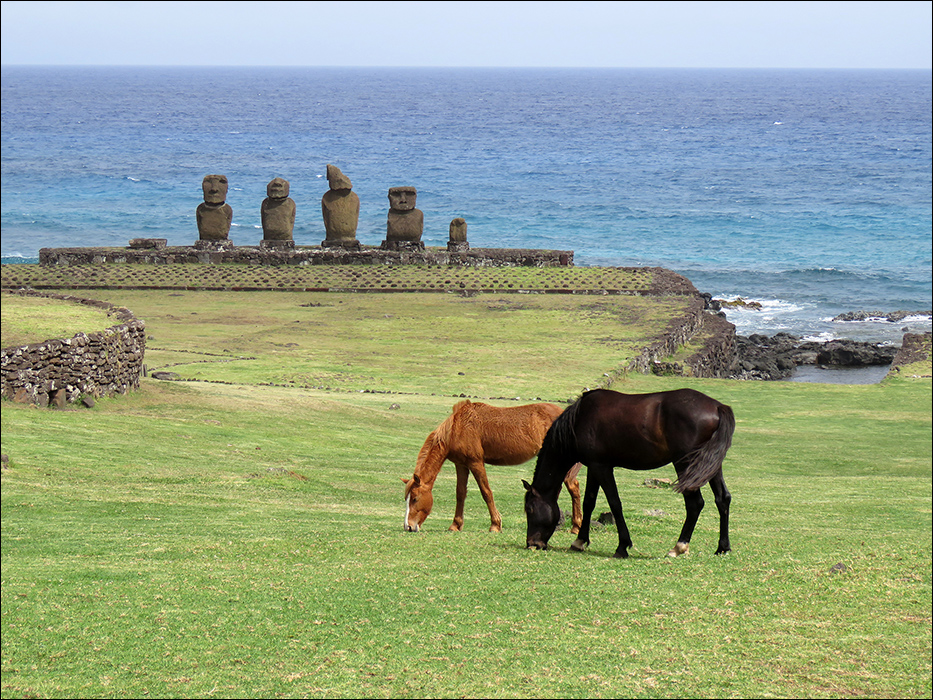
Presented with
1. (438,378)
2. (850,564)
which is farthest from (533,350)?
(850,564)

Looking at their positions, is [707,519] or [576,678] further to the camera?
[707,519]

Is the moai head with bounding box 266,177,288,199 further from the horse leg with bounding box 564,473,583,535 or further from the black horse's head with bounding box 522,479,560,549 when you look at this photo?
the black horse's head with bounding box 522,479,560,549

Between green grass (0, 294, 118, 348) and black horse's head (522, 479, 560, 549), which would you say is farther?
green grass (0, 294, 118, 348)

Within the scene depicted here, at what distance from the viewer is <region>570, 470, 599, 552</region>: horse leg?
40.2 feet

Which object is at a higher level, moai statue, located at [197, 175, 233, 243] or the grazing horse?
the grazing horse

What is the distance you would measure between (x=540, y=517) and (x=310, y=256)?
43454 millimetres

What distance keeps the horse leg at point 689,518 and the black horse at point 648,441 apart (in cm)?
1

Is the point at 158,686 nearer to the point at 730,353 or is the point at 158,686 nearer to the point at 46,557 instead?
the point at 46,557

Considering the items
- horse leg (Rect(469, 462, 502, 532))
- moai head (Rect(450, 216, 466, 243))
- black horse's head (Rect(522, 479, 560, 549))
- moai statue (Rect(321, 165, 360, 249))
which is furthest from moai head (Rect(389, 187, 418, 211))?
black horse's head (Rect(522, 479, 560, 549))

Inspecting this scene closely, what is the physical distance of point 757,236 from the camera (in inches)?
4370

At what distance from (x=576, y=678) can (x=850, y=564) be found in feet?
13.4

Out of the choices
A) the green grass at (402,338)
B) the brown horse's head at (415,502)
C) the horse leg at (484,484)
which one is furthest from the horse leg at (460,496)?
the green grass at (402,338)

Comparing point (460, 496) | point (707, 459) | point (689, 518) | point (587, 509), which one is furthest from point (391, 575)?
point (707, 459)

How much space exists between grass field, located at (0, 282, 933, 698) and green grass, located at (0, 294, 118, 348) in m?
1.81
